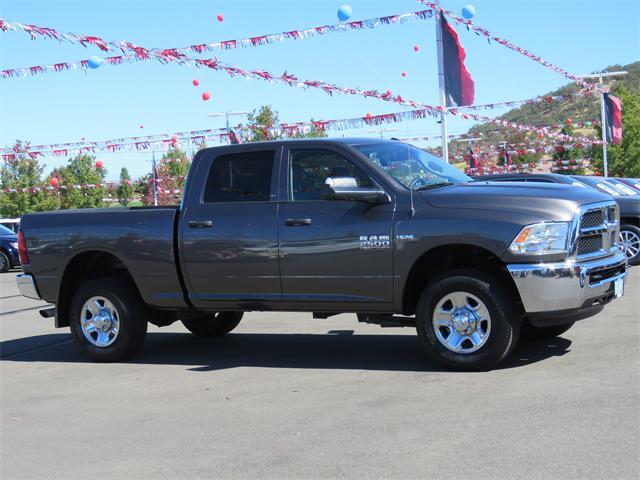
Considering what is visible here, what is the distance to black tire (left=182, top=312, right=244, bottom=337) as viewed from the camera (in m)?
9.19

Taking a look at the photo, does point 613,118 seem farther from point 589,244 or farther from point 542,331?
point 589,244

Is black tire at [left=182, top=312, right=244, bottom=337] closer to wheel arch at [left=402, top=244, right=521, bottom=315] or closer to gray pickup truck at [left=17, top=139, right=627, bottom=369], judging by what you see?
gray pickup truck at [left=17, top=139, right=627, bottom=369]

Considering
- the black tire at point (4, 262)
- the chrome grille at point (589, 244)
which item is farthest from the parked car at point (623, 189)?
the black tire at point (4, 262)

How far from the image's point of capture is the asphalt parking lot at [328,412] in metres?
4.48

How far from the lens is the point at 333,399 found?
5.97 meters

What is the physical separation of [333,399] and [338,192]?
1.74m

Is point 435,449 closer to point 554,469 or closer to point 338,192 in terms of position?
point 554,469

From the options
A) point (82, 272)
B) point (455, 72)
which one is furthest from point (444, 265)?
point (455, 72)

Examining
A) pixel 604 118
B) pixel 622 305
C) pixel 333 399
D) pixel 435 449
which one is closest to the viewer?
pixel 435 449

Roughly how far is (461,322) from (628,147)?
51.5m

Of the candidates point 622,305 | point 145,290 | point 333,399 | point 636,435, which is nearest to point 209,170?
point 145,290

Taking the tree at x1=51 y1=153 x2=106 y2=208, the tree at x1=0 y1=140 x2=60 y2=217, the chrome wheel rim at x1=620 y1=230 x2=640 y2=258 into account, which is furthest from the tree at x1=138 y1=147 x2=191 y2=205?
the chrome wheel rim at x1=620 y1=230 x2=640 y2=258

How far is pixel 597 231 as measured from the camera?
21.7ft

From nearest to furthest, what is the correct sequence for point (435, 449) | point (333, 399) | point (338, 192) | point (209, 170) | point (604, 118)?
point (435, 449) → point (333, 399) → point (338, 192) → point (209, 170) → point (604, 118)
